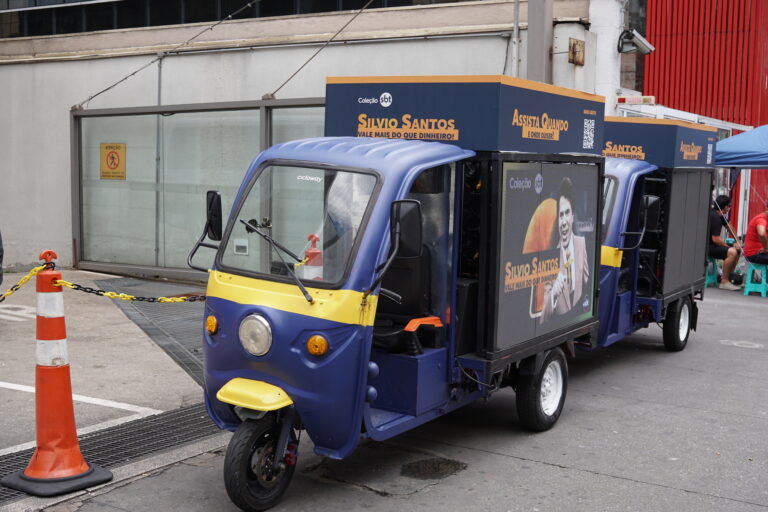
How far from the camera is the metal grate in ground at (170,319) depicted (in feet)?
29.3

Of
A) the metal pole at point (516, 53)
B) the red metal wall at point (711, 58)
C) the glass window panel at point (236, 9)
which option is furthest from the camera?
the red metal wall at point (711, 58)

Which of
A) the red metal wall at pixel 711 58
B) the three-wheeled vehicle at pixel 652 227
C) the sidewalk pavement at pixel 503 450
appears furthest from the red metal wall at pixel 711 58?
the sidewalk pavement at pixel 503 450

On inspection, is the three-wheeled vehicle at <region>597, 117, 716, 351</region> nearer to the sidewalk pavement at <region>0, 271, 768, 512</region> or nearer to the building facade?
the sidewalk pavement at <region>0, 271, 768, 512</region>

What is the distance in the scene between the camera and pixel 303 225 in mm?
5738

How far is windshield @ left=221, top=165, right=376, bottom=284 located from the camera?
537cm

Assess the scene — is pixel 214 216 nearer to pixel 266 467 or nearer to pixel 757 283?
pixel 266 467

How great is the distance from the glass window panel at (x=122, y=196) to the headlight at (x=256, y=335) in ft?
31.3

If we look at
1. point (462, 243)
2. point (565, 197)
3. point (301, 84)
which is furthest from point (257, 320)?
point (301, 84)

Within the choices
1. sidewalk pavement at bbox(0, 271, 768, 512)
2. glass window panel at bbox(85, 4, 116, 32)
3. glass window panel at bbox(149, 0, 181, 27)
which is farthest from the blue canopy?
glass window panel at bbox(85, 4, 116, 32)

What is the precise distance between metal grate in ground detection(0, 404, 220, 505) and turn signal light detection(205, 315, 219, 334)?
1139 mm

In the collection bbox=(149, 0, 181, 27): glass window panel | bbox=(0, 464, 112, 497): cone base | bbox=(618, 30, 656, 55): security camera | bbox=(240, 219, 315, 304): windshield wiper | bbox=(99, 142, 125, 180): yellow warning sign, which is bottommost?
bbox=(0, 464, 112, 497): cone base

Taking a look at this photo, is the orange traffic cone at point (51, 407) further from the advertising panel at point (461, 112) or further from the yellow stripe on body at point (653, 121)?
the yellow stripe on body at point (653, 121)

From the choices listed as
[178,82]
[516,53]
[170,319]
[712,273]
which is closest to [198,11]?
[178,82]

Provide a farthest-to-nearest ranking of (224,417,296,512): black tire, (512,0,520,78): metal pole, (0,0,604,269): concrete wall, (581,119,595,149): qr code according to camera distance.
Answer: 1. (0,0,604,269): concrete wall
2. (512,0,520,78): metal pole
3. (581,119,595,149): qr code
4. (224,417,296,512): black tire
